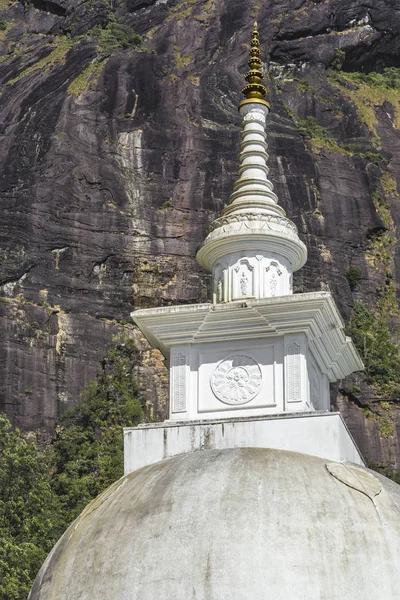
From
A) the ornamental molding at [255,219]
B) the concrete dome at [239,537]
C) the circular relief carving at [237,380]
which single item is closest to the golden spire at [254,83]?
the ornamental molding at [255,219]

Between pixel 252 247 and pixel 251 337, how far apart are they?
1.58 metres

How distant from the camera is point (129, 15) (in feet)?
285

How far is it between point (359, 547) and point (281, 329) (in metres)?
4.26

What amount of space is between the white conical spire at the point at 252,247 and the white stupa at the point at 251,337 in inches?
0.6

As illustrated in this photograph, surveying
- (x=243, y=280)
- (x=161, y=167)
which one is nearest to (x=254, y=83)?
(x=243, y=280)

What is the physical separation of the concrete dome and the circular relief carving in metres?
1.61

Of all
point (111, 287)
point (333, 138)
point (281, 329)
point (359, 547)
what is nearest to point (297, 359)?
point (281, 329)

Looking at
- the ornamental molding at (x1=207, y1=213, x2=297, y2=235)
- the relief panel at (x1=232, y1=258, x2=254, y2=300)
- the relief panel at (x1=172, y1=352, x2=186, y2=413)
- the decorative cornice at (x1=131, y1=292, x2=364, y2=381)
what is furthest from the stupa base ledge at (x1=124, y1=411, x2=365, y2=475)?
the ornamental molding at (x1=207, y1=213, x2=297, y2=235)

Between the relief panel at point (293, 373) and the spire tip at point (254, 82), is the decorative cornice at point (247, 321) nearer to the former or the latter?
the relief panel at point (293, 373)

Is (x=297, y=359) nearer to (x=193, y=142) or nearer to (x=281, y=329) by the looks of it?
(x=281, y=329)

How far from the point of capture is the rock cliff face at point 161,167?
6750 centimetres

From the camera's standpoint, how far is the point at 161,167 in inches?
2931

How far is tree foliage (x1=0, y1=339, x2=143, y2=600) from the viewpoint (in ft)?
124

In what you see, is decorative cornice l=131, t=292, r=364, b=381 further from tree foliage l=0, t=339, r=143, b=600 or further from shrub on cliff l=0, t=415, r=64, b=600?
shrub on cliff l=0, t=415, r=64, b=600
